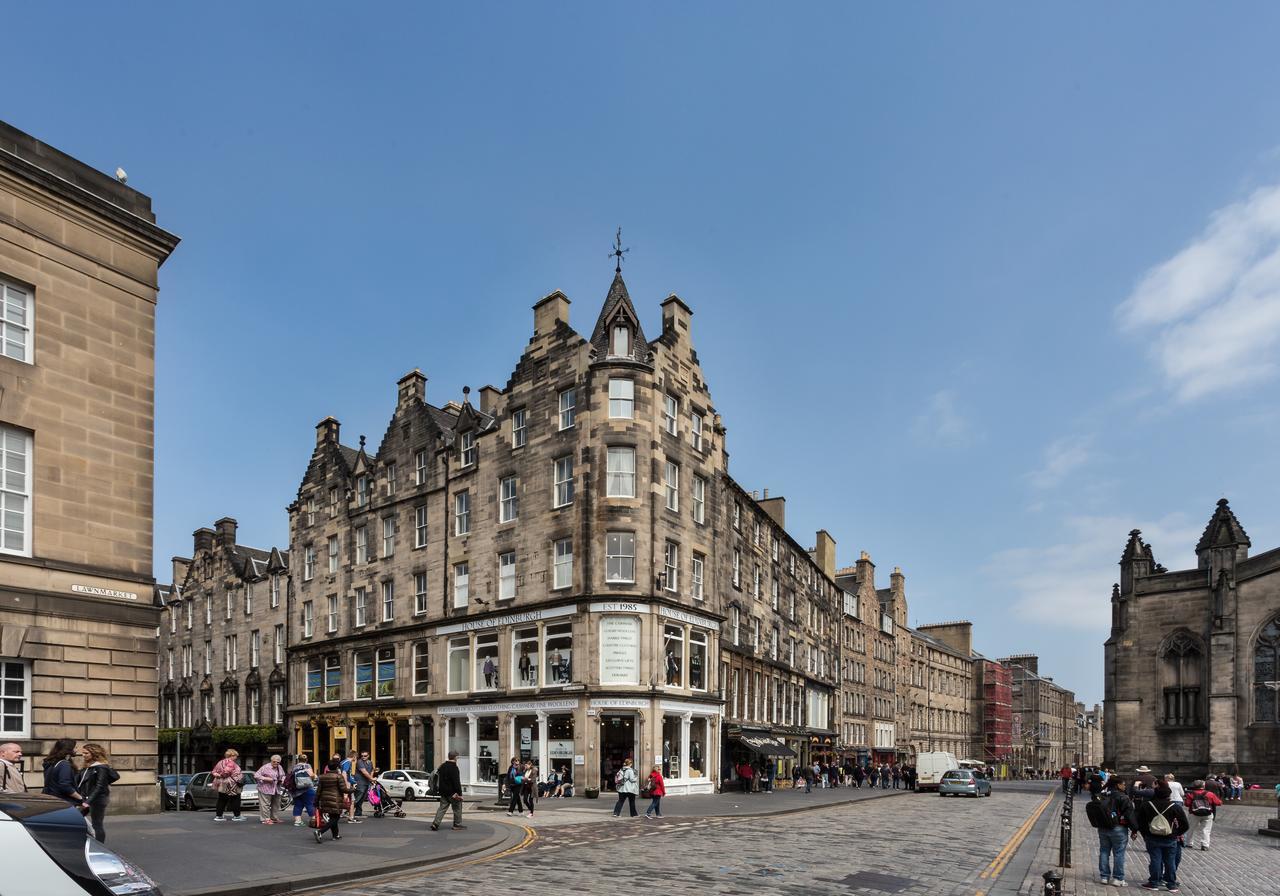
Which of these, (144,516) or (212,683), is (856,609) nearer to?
(212,683)

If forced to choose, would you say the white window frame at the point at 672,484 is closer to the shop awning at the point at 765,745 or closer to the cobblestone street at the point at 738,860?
the shop awning at the point at 765,745

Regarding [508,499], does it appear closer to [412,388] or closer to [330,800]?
[412,388]

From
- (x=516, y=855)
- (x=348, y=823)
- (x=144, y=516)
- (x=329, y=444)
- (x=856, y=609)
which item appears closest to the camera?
(x=516, y=855)

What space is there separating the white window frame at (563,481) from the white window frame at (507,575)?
11.4 feet

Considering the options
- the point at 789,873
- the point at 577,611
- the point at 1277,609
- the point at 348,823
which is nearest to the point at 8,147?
the point at 348,823

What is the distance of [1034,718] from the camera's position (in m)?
130

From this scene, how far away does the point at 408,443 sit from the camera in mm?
49500

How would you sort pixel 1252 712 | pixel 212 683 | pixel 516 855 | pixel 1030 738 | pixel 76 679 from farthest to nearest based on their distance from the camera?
pixel 1030 738, pixel 212 683, pixel 1252 712, pixel 76 679, pixel 516 855

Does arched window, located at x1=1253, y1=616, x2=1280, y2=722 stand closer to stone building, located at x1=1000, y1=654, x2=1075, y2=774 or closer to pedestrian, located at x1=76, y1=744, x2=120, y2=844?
pedestrian, located at x1=76, y1=744, x2=120, y2=844

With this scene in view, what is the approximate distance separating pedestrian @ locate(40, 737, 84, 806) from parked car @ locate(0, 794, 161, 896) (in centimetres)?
970

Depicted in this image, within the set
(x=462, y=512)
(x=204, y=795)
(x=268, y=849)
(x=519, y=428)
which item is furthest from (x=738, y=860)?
(x=462, y=512)

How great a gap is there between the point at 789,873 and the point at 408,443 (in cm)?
3685

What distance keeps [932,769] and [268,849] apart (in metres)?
46.1

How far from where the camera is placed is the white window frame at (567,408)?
133 feet
